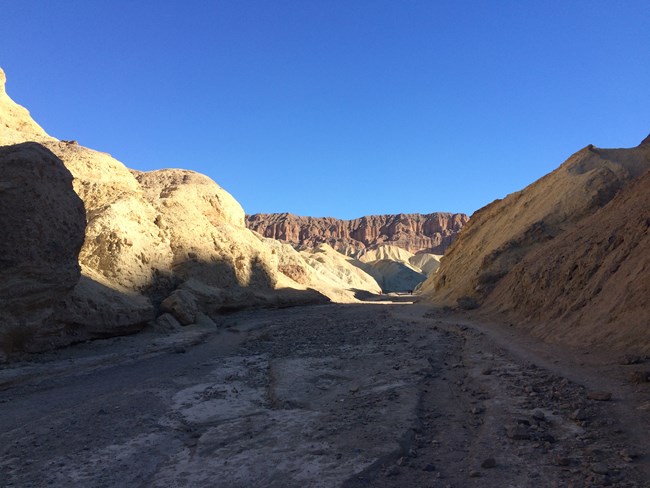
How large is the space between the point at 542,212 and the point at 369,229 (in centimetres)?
9946

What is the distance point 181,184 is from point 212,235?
14.9ft

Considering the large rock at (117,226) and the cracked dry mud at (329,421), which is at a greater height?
the large rock at (117,226)

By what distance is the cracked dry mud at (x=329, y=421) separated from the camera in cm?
343

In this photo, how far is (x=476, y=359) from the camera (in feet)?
23.0

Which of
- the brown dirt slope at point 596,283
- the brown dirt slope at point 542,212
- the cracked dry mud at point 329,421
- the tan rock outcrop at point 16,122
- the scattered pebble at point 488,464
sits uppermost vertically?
the tan rock outcrop at point 16,122

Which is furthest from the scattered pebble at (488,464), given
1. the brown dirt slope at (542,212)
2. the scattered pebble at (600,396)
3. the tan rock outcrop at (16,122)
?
the tan rock outcrop at (16,122)

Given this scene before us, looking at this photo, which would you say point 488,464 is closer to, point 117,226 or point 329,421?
point 329,421

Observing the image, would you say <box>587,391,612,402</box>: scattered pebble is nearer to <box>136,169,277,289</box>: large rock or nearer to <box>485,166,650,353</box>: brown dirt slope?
<box>485,166,650,353</box>: brown dirt slope

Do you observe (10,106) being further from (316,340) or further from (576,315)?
(576,315)

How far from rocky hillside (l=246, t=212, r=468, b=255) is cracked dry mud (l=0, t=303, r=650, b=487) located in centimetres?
9856

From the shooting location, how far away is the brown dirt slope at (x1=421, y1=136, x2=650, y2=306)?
1524cm

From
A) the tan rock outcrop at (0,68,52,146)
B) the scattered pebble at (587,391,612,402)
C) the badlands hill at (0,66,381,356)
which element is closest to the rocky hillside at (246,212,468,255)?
the badlands hill at (0,66,381,356)

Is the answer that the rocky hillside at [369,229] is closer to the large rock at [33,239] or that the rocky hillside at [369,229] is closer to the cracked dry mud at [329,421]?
the large rock at [33,239]

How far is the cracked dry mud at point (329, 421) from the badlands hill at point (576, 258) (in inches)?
45.4
